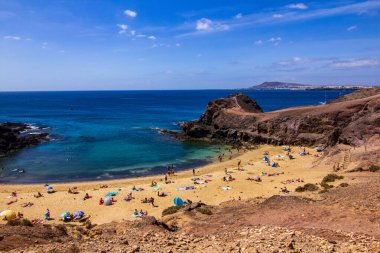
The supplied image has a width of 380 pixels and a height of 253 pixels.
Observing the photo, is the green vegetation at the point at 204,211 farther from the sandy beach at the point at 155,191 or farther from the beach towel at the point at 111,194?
the beach towel at the point at 111,194

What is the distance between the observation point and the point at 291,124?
61.6 metres

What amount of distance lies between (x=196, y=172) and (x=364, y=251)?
33.2 metres

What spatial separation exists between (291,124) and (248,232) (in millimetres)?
50303

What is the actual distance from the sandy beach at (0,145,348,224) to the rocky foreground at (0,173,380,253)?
9782mm

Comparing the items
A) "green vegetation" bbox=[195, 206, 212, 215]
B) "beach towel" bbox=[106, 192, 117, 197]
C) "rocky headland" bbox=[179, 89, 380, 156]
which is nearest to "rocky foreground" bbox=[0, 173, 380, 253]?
"green vegetation" bbox=[195, 206, 212, 215]

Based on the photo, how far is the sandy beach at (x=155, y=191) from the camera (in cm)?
2977

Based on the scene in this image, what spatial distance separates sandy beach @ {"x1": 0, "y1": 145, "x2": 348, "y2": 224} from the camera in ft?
97.7

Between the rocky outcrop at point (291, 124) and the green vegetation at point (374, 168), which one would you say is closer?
the green vegetation at point (374, 168)

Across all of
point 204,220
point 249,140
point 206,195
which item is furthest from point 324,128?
point 204,220

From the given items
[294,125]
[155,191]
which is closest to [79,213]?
[155,191]

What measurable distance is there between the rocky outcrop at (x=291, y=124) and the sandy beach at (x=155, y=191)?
39.8 ft

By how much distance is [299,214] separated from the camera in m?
16.9

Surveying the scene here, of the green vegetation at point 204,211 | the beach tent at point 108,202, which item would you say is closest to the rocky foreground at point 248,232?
the green vegetation at point 204,211

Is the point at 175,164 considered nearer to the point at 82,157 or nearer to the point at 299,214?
the point at 82,157
